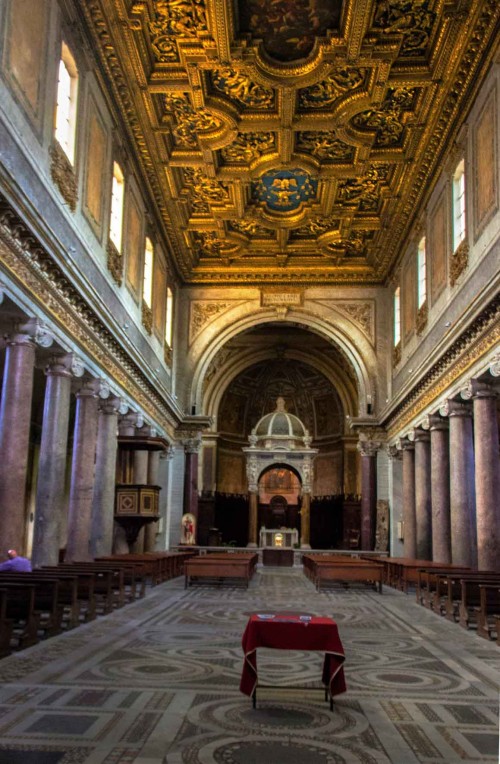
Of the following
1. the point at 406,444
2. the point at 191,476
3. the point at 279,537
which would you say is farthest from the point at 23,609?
Result: the point at 279,537

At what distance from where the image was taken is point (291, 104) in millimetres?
19203

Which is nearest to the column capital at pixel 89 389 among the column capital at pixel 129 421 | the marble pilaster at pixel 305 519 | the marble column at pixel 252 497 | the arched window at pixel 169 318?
the column capital at pixel 129 421

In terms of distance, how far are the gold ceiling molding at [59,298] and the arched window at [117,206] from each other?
318 cm

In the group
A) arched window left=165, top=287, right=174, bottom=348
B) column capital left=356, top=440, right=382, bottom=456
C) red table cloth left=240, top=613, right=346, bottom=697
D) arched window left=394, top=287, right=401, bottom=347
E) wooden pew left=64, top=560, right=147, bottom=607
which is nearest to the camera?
red table cloth left=240, top=613, right=346, bottom=697

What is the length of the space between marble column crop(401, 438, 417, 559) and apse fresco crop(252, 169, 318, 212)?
30.6 ft

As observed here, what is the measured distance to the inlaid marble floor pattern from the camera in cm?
529

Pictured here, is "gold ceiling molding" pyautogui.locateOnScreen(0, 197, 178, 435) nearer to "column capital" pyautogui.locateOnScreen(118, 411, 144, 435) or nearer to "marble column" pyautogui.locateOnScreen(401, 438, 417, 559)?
"column capital" pyautogui.locateOnScreen(118, 411, 144, 435)

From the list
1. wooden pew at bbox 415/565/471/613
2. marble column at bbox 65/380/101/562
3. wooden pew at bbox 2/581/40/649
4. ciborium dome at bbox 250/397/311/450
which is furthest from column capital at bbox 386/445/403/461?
wooden pew at bbox 2/581/40/649

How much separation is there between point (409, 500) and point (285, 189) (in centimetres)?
1161

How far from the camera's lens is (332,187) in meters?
24.3

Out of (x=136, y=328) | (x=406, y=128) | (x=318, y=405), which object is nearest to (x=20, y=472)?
(x=136, y=328)

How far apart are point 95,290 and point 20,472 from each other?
5306 millimetres

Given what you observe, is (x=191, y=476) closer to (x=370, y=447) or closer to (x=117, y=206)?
(x=370, y=447)

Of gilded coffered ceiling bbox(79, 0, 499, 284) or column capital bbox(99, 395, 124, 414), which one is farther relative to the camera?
column capital bbox(99, 395, 124, 414)
